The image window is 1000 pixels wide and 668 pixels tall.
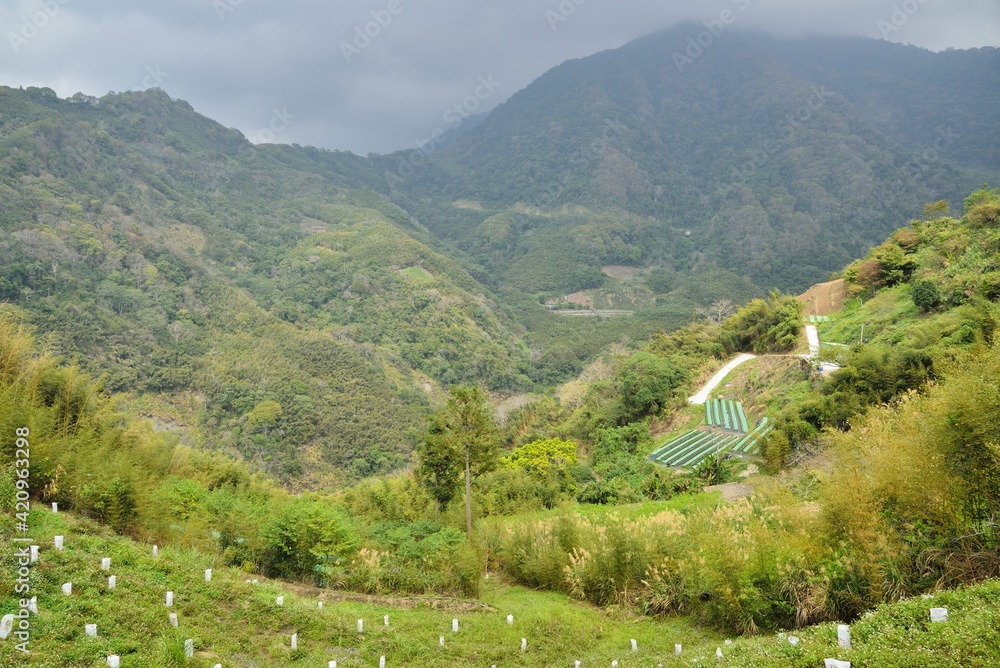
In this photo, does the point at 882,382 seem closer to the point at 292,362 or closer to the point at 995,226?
the point at 995,226

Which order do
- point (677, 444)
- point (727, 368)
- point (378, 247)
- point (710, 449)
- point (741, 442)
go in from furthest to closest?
point (378, 247) < point (727, 368) < point (677, 444) < point (710, 449) < point (741, 442)

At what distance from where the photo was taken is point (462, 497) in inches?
686

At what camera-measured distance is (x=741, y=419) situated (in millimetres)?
24000

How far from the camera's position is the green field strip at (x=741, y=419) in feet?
75.3

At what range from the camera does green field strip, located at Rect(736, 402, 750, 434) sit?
2294cm

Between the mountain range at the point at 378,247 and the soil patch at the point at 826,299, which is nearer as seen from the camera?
the soil patch at the point at 826,299

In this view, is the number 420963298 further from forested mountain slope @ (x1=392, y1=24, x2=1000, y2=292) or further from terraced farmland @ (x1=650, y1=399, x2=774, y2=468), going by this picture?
forested mountain slope @ (x1=392, y1=24, x2=1000, y2=292)

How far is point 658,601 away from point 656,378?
67.0 feet

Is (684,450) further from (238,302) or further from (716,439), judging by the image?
(238,302)

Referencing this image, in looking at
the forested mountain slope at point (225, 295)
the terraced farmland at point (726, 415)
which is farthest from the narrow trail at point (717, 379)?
the forested mountain slope at point (225, 295)

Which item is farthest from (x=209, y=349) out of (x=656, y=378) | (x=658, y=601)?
(x=658, y=601)

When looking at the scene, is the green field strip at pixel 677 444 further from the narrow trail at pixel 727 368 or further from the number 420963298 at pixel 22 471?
the number 420963298 at pixel 22 471

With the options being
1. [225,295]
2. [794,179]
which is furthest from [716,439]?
[794,179]

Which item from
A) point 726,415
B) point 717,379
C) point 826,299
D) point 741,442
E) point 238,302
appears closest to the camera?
point 741,442
